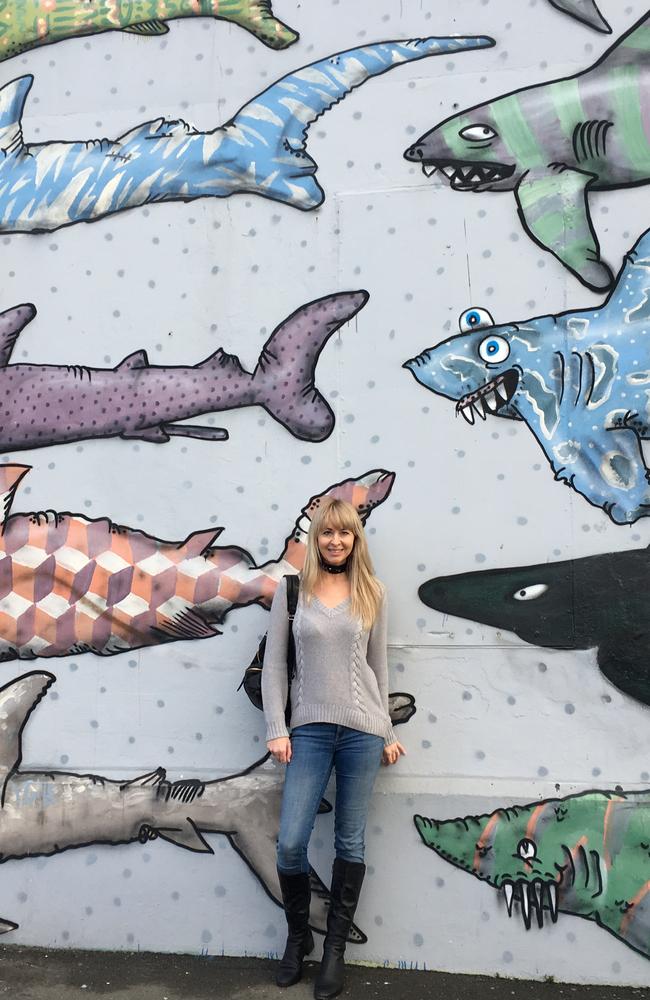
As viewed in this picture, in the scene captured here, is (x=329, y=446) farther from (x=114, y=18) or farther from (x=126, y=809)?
(x=114, y=18)

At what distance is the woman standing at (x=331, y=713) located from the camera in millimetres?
3762

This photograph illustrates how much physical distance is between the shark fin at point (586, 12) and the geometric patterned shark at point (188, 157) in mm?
317

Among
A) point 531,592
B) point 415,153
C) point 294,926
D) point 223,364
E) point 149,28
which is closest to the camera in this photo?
point 294,926

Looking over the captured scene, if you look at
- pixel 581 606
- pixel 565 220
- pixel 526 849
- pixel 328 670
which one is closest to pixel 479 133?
pixel 565 220

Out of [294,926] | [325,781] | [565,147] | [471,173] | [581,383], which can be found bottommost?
[294,926]

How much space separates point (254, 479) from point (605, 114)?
1968 mm

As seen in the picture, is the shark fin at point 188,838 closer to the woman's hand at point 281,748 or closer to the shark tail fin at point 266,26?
the woman's hand at point 281,748

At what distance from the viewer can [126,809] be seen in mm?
4207

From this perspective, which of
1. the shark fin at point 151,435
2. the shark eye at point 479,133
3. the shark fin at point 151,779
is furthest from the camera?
the shark fin at point 151,435

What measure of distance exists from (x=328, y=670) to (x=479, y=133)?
2174 millimetres

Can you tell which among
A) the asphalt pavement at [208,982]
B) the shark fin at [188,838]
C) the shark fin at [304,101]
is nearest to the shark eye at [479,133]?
the shark fin at [304,101]

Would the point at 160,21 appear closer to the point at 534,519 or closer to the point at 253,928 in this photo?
the point at 534,519

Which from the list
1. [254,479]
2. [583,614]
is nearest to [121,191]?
[254,479]

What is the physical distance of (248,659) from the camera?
13.7 ft
